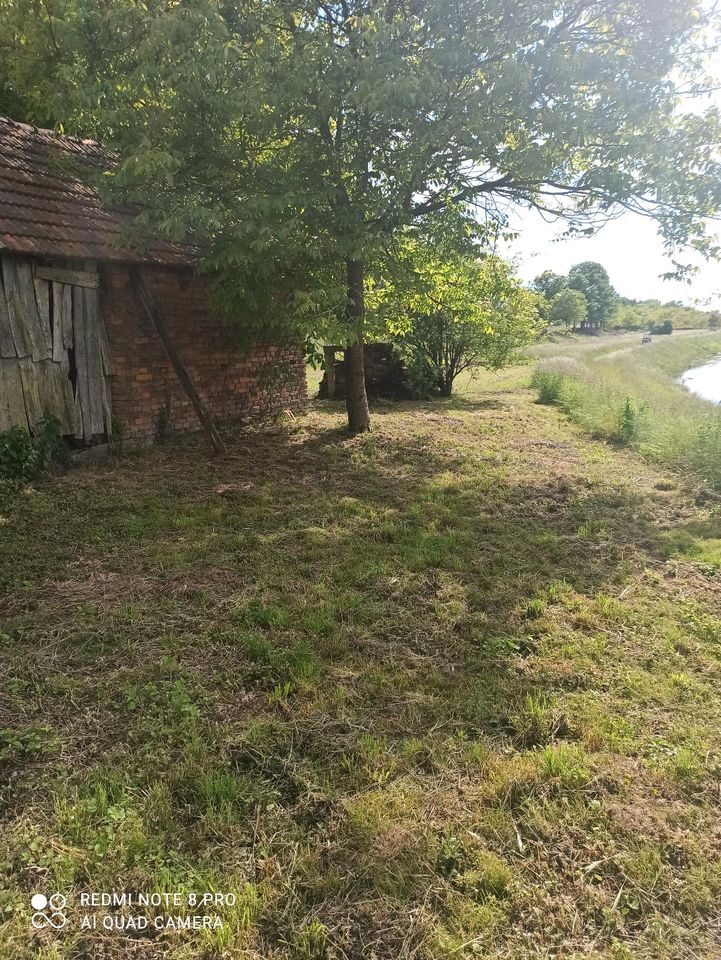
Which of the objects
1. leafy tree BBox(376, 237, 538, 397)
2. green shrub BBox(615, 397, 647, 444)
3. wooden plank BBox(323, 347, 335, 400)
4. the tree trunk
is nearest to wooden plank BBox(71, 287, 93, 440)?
the tree trunk

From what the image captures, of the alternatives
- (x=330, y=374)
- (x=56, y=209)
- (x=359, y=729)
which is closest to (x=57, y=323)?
(x=56, y=209)

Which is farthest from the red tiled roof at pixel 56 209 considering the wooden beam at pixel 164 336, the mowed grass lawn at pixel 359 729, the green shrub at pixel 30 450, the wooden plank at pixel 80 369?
the mowed grass lawn at pixel 359 729

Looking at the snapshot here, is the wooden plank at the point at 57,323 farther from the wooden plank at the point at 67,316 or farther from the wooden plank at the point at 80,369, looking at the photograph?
the wooden plank at the point at 80,369

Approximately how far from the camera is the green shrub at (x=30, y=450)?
6.62 metres

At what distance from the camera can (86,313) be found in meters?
7.53

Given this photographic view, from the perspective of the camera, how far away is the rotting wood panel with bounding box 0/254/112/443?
22.2 ft

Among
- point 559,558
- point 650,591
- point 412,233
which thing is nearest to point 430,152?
point 412,233

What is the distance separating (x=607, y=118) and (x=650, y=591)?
18.6 ft

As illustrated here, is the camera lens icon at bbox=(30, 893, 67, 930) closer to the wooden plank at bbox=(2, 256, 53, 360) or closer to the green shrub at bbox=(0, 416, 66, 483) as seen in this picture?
the green shrub at bbox=(0, 416, 66, 483)

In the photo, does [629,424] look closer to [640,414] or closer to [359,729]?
[640,414]

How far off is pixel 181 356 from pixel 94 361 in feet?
4.73

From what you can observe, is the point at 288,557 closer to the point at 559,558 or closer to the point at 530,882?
the point at 559,558

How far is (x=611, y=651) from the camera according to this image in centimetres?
392

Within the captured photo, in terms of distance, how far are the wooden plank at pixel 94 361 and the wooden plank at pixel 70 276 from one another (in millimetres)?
111
